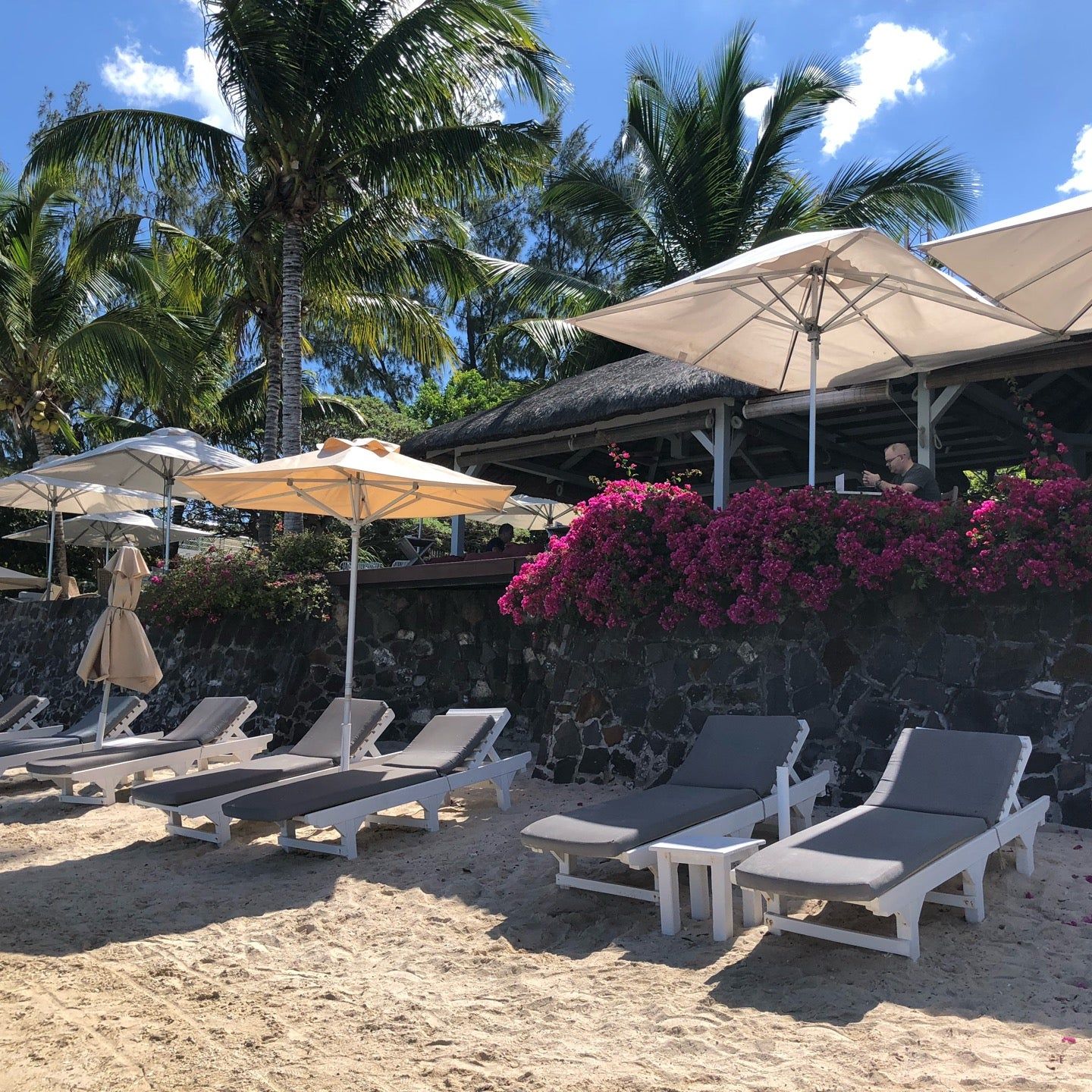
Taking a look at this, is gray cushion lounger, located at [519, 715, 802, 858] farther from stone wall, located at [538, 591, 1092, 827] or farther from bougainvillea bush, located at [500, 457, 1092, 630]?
bougainvillea bush, located at [500, 457, 1092, 630]

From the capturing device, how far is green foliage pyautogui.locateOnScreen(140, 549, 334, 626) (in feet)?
35.7

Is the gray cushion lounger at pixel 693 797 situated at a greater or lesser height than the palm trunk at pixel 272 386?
lesser

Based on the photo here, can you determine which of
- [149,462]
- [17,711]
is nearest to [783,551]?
[17,711]

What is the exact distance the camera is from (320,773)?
23.6 ft

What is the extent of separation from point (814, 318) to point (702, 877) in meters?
4.10

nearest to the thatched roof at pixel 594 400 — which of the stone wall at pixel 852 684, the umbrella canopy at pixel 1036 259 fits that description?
the stone wall at pixel 852 684

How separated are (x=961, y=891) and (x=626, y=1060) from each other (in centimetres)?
212

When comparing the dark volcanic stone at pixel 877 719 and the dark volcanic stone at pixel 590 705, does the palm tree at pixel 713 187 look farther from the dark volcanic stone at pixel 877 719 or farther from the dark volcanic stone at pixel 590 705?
the dark volcanic stone at pixel 877 719

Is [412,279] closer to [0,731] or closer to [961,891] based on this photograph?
[0,731]

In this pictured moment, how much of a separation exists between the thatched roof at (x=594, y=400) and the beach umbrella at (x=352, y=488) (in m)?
2.71

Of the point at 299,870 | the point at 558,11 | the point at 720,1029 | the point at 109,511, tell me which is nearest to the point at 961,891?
the point at 720,1029

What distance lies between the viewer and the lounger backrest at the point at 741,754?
18.3 feet

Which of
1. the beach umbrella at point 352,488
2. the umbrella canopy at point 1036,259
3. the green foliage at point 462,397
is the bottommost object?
the beach umbrella at point 352,488

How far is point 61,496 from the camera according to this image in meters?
14.9
